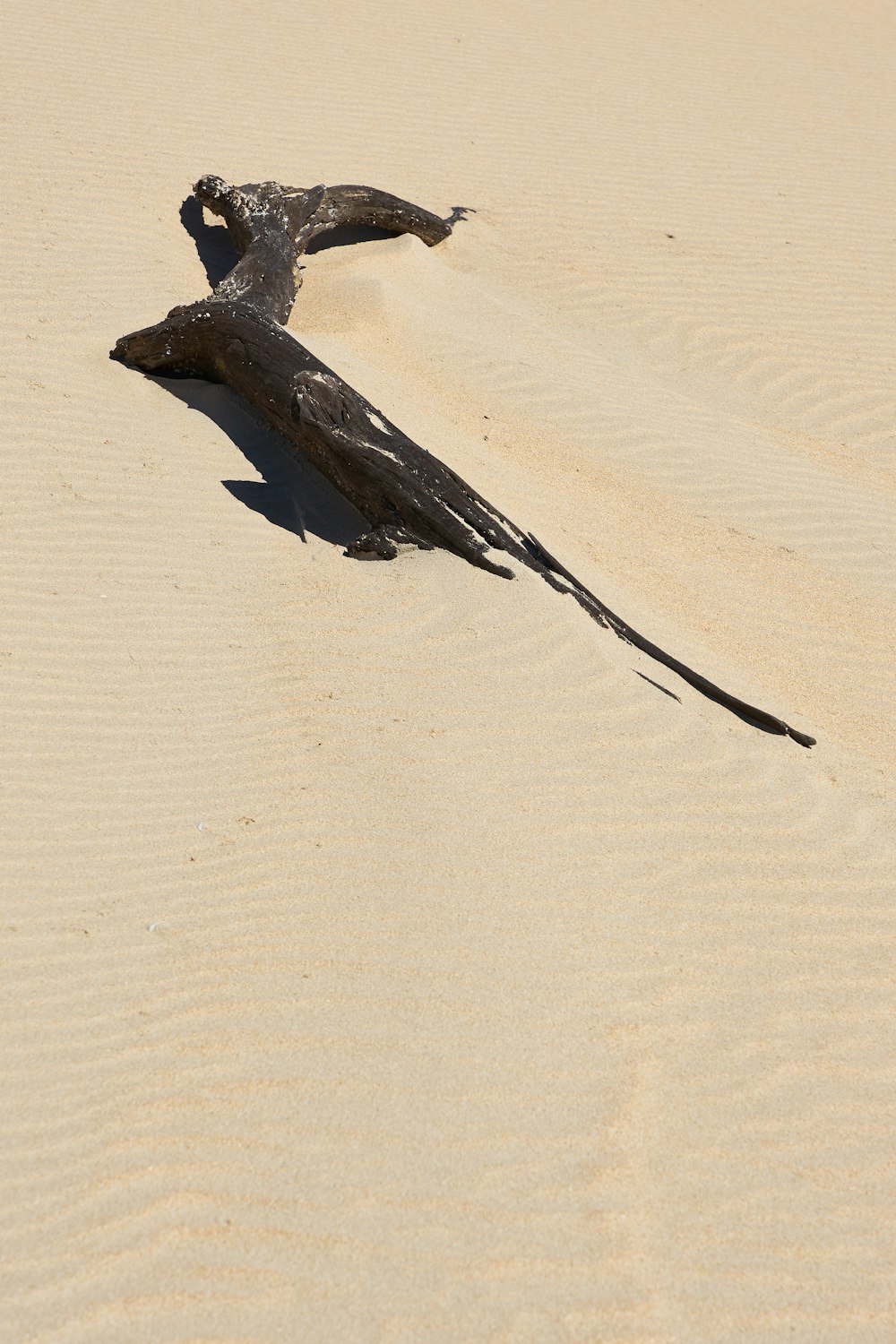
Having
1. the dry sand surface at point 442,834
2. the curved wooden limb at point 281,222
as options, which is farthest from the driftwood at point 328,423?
the dry sand surface at point 442,834

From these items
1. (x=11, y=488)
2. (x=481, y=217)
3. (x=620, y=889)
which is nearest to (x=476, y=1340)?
(x=620, y=889)

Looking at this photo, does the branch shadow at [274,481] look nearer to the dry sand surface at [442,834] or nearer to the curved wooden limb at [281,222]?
the dry sand surface at [442,834]

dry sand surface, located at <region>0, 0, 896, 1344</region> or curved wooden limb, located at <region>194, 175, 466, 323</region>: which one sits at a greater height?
curved wooden limb, located at <region>194, 175, 466, 323</region>

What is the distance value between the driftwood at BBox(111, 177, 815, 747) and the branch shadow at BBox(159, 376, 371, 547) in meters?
0.09

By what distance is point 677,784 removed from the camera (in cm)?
418

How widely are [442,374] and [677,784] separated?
13.5 feet

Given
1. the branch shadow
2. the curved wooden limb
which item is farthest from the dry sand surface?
the curved wooden limb

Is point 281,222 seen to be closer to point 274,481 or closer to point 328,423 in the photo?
point 274,481

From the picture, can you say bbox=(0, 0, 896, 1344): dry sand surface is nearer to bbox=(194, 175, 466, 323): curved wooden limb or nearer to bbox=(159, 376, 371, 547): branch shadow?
bbox=(159, 376, 371, 547): branch shadow

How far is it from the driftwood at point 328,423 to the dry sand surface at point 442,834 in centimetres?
15

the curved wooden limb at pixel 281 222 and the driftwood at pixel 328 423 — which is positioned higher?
the curved wooden limb at pixel 281 222

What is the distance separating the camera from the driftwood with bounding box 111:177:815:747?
5242 mm

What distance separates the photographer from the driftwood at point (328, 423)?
524 centimetres

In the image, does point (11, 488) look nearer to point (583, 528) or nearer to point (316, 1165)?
point (583, 528)
